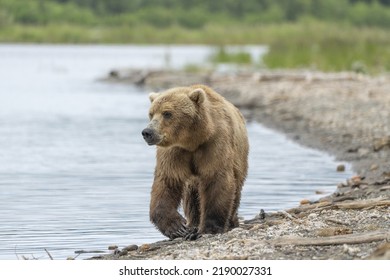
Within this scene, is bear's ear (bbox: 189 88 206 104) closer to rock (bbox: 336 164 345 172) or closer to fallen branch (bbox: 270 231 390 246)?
fallen branch (bbox: 270 231 390 246)

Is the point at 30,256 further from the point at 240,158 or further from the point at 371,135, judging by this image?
the point at 371,135

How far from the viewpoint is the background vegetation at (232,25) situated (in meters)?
36.9

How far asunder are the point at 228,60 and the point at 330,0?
5667cm

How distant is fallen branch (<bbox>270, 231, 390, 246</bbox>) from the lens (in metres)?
7.71

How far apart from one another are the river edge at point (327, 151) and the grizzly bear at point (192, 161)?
0.22 metres

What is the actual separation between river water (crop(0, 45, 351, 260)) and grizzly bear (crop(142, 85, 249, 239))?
0.94 m

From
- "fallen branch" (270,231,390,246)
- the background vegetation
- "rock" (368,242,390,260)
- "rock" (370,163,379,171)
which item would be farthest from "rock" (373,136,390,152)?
the background vegetation

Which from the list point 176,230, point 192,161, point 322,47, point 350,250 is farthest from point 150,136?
point 322,47

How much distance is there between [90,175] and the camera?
14477mm

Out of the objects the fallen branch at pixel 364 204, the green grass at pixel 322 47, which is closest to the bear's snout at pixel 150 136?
the fallen branch at pixel 364 204

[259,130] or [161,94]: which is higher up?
[161,94]

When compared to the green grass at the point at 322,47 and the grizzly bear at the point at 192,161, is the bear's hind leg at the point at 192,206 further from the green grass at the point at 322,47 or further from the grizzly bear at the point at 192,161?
the green grass at the point at 322,47

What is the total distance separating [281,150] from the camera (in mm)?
17500
